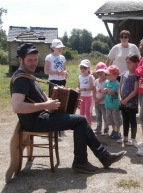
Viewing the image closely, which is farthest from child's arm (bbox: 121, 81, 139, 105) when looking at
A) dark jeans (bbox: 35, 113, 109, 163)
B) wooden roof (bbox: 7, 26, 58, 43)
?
wooden roof (bbox: 7, 26, 58, 43)

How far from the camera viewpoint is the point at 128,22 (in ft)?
40.5

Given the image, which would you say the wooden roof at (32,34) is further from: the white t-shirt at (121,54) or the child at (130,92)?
the child at (130,92)

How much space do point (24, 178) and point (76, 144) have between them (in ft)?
2.80

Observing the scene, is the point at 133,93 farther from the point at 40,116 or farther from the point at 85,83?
the point at 40,116

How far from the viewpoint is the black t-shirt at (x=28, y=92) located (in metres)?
4.01

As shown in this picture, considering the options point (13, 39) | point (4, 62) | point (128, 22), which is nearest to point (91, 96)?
point (128, 22)

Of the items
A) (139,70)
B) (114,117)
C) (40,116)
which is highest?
(139,70)

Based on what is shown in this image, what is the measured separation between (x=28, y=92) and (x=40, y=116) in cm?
43

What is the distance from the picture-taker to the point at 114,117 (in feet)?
19.7

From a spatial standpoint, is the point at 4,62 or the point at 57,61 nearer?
the point at 57,61

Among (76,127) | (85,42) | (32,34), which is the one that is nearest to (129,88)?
(76,127)

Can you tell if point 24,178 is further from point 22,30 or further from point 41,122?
A: point 22,30

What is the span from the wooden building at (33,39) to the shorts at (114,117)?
13.1 m

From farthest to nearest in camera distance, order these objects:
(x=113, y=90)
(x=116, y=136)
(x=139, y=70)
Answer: (x=116, y=136)
(x=113, y=90)
(x=139, y=70)
